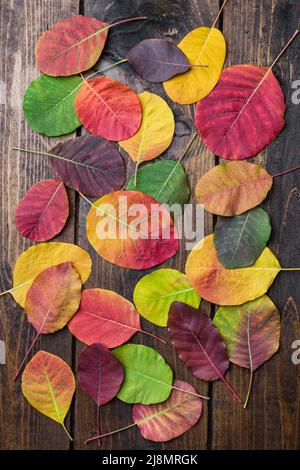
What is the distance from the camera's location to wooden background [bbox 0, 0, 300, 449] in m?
0.67

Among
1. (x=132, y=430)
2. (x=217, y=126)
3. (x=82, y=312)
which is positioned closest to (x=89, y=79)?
(x=217, y=126)

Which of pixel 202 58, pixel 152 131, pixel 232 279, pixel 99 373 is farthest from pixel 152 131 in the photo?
pixel 99 373

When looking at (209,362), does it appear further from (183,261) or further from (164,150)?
(164,150)

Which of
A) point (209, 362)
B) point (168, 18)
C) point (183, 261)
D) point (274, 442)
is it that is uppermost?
point (168, 18)

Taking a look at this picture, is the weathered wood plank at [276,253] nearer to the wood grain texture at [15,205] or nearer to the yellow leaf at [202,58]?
the yellow leaf at [202,58]

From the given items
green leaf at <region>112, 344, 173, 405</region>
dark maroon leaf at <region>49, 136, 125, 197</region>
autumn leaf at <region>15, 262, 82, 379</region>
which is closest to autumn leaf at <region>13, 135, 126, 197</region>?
dark maroon leaf at <region>49, 136, 125, 197</region>

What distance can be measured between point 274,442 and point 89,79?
20.6 inches

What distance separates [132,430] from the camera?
68 centimetres

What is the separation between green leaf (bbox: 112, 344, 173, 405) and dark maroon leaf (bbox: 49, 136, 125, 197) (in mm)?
208

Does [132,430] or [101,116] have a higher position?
[101,116]

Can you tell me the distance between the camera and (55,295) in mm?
674

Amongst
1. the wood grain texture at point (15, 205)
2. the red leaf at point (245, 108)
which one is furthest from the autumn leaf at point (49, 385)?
the red leaf at point (245, 108)

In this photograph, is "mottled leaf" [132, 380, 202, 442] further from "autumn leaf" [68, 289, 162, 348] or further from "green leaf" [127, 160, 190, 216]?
"green leaf" [127, 160, 190, 216]

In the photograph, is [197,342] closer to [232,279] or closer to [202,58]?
[232,279]
